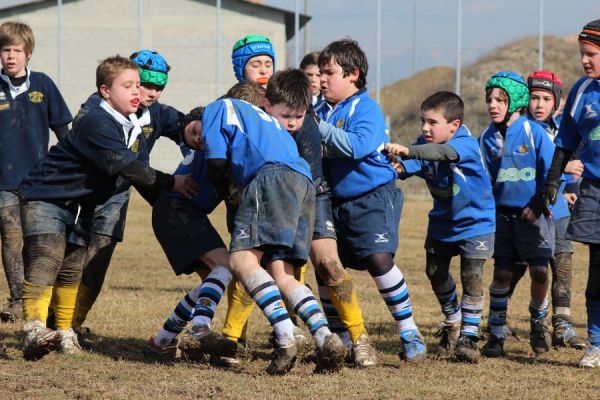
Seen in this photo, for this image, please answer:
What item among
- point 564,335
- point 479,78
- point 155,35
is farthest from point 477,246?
point 479,78

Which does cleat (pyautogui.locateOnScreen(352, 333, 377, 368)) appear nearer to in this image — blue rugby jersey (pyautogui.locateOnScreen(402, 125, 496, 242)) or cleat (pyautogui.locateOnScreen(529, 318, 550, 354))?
blue rugby jersey (pyautogui.locateOnScreen(402, 125, 496, 242))

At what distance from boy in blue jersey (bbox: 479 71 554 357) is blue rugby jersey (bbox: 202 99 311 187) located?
2.02m

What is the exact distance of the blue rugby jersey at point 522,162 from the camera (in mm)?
7160

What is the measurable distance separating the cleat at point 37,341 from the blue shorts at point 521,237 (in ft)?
10.4

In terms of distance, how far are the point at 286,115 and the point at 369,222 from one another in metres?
0.94

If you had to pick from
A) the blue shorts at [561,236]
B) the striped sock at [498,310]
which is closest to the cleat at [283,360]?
the striped sock at [498,310]

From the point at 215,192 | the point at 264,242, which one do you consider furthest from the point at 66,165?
the point at 264,242

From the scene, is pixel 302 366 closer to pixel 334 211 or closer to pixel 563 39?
pixel 334 211

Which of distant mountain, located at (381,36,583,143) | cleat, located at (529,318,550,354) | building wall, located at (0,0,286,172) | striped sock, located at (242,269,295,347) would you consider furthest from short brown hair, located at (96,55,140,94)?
distant mountain, located at (381,36,583,143)

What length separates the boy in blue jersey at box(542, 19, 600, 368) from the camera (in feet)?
21.1

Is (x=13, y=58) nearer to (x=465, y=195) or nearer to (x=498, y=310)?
(x=465, y=195)

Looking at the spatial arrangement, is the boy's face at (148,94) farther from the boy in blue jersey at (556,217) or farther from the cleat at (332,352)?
the boy in blue jersey at (556,217)

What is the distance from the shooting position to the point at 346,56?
6414mm

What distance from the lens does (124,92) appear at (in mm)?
6230
